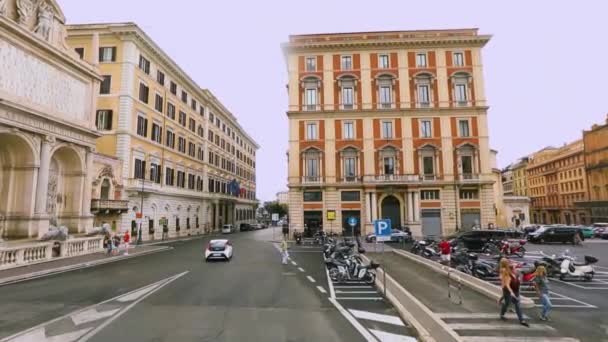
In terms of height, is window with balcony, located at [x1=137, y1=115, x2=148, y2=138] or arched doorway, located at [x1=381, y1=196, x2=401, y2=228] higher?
window with balcony, located at [x1=137, y1=115, x2=148, y2=138]

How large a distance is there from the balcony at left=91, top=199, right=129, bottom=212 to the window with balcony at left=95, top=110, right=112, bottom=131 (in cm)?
812

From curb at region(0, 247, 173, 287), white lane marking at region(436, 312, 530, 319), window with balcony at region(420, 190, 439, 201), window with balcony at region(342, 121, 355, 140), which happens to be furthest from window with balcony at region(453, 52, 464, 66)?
curb at region(0, 247, 173, 287)

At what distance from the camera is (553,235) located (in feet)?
95.6

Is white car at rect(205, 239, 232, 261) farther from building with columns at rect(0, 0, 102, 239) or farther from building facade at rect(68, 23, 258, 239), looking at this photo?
building facade at rect(68, 23, 258, 239)

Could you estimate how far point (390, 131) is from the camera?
131 ft

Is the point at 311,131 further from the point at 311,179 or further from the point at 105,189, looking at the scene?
the point at 105,189

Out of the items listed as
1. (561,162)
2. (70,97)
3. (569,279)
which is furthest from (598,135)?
(70,97)

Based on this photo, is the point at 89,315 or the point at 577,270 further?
the point at 577,270

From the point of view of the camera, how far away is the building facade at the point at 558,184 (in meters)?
60.4

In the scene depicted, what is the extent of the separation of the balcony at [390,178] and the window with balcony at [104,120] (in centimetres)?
2881

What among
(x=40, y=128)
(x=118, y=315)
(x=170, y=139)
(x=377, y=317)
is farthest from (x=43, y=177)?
(x=377, y=317)

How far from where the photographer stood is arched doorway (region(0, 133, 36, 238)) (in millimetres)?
20672

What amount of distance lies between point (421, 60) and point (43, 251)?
139 feet

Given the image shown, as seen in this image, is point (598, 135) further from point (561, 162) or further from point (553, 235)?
point (553, 235)
